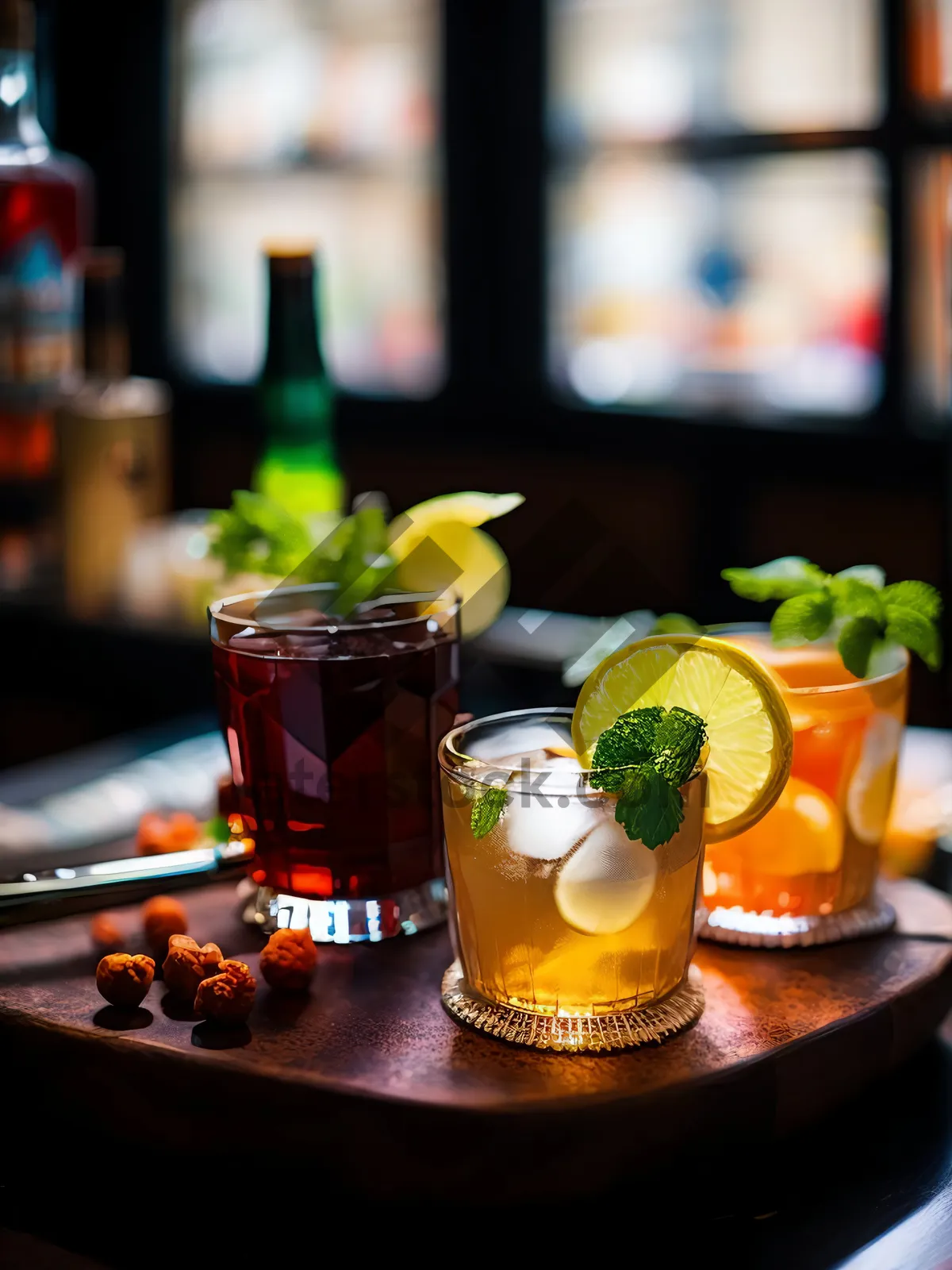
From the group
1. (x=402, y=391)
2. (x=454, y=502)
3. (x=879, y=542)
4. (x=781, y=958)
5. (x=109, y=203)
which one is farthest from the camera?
(x=109, y=203)

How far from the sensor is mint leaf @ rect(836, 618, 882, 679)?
75cm

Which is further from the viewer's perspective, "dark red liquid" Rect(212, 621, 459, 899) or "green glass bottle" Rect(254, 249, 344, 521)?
"green glass bottle" Rect(254, 249, 344, 521)

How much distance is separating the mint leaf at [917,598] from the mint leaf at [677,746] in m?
0.19

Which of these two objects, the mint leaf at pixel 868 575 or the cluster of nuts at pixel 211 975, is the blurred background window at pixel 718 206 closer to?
the mint leaf at pixel 868 575

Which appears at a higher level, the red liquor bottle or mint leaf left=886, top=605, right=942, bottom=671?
the red liquor bottle

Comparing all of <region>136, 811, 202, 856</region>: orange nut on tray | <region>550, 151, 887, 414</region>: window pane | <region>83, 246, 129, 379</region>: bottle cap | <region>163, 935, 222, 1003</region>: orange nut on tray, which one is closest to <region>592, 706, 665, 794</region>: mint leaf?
<region>163, 935, 222, 1003</region>: orange nut on tray

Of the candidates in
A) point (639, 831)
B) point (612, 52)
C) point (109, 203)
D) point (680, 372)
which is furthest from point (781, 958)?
point (109, 203)

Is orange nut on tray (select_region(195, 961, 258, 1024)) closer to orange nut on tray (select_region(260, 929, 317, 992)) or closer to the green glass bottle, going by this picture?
orange nut on tray (select_region(260, 929, 317, 992))

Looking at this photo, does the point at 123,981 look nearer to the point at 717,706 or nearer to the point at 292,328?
the point at 717,706

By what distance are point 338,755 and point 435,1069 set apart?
179 millimetres

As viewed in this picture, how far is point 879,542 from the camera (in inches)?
124

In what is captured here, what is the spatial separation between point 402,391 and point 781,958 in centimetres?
325

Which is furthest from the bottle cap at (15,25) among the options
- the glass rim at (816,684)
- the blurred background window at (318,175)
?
the blurred background window at (318,175)

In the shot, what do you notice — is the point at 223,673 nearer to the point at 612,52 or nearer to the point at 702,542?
the point at 702,542
